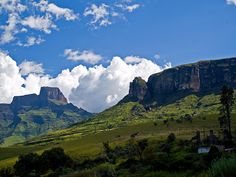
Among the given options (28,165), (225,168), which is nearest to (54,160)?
(28,165)

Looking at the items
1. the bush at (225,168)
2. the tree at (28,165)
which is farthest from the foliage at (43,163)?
the bush at (225,168)

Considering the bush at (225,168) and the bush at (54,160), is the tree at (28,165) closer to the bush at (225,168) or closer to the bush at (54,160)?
the bush at (54,160)

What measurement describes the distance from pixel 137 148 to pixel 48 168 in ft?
104

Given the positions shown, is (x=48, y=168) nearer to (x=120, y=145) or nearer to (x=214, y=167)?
(x=120, y=145)

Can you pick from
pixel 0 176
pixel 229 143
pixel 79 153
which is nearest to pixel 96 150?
pixel 79 153

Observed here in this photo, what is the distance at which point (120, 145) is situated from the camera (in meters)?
186

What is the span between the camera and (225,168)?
9859 mm

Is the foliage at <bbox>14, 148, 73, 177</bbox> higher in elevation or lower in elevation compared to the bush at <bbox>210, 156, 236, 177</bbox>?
lower

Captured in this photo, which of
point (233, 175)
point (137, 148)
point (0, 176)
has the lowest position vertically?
point (0, 176)

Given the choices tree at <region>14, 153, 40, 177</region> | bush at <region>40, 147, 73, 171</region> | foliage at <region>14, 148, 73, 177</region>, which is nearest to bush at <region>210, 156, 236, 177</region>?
foliage at <region>14, 148, 73, 177</region>

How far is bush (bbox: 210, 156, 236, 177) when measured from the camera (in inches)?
387

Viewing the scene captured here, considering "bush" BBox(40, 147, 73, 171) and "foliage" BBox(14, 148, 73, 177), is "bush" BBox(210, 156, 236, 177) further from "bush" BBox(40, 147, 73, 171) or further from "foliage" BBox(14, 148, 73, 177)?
"bush" BBox(40, 147, 73, 171)

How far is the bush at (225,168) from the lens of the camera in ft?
32.3

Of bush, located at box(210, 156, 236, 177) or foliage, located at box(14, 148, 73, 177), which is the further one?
foliage, located at box(14, 148, 73, 177)
